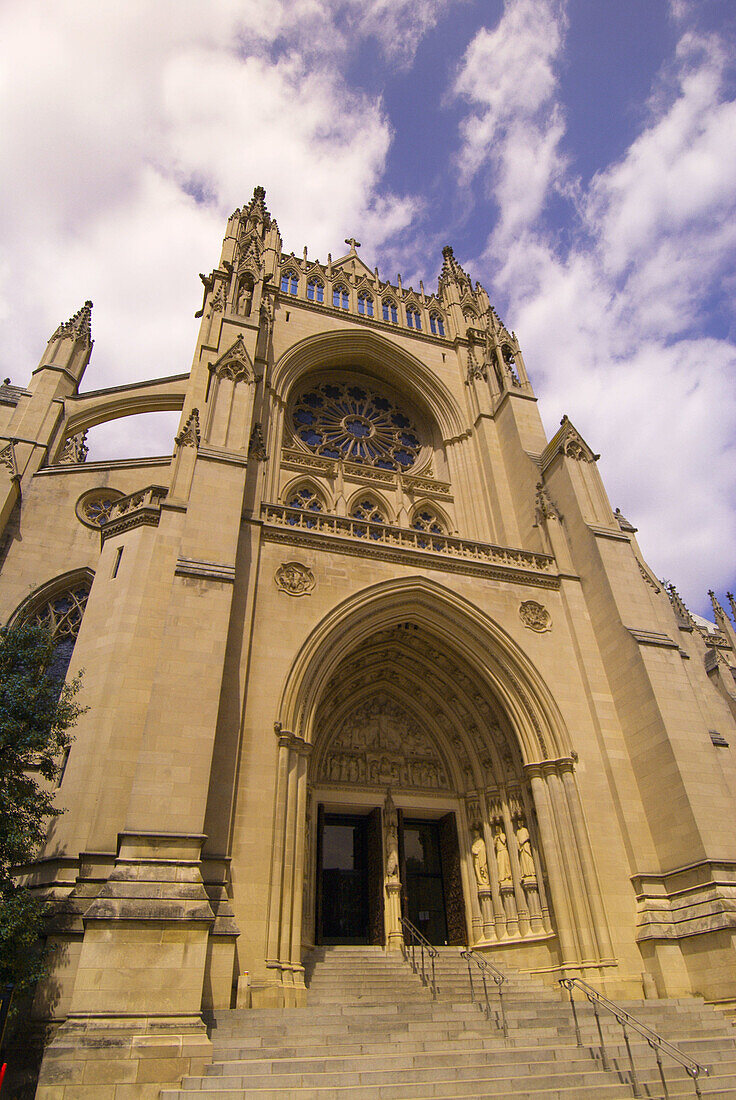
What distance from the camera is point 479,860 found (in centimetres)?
1262

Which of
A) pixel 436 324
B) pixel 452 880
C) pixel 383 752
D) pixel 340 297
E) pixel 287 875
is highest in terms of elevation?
pixel 436 324

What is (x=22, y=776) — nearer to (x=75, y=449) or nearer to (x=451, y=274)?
(x=75, y=449)

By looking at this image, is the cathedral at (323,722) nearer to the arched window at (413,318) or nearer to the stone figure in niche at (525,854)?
the stone figure in niche at (525,854)

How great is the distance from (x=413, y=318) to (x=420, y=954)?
20.7 m

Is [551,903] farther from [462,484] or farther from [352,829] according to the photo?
[462,484]

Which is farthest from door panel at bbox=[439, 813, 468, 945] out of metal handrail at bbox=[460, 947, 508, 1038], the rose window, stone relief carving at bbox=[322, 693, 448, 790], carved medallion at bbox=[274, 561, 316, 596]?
the rose window

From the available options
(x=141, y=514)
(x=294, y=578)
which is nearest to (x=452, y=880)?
(x=294, y=578)

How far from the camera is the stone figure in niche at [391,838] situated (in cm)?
1220

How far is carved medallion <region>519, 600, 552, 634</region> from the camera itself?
13289mm

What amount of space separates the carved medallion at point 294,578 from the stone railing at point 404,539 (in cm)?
80

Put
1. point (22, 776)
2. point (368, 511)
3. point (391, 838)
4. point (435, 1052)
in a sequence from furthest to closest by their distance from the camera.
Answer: point (368, 511) < point (391, 838) < point (22, 776) < point (435, 1052)

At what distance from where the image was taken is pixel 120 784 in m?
9.02

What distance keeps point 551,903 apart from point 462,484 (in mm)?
11640

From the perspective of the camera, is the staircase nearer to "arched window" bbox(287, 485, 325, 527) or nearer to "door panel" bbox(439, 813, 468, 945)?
"door panel" bbox(439, 813, 468, 945)
